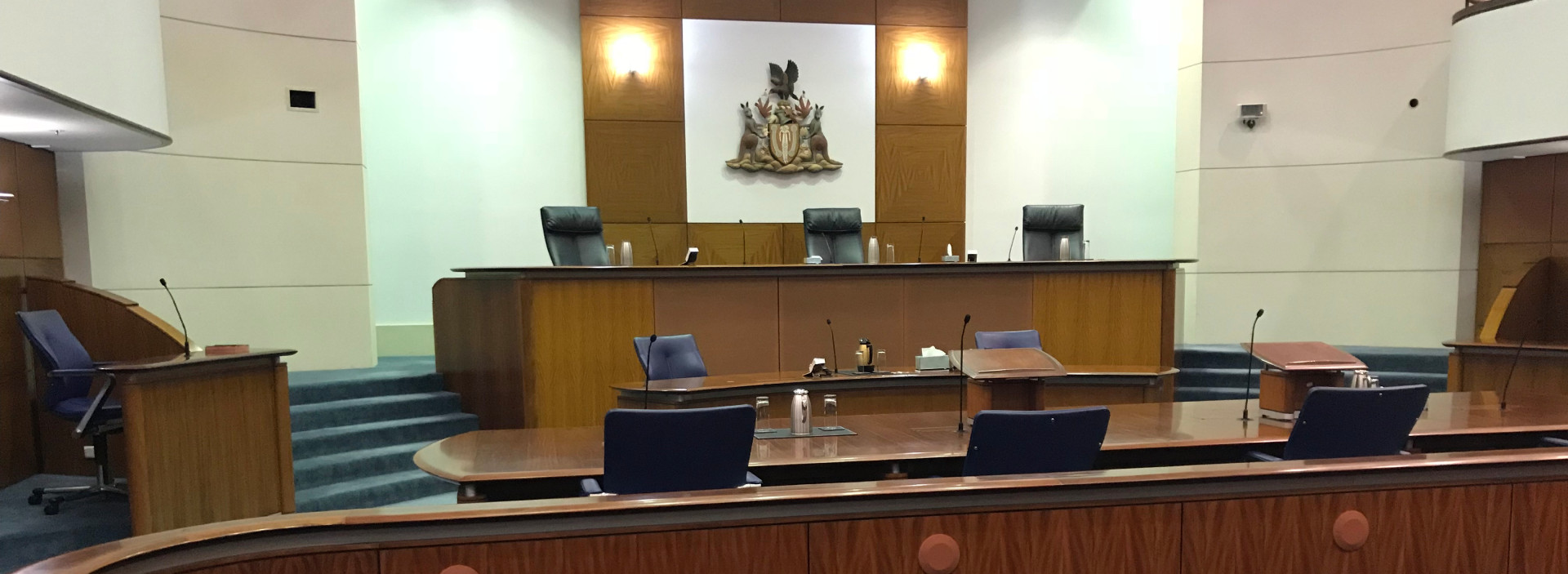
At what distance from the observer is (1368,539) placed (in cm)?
191

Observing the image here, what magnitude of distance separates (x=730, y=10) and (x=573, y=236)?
323 cm

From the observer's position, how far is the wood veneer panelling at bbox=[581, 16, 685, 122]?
8102 mm

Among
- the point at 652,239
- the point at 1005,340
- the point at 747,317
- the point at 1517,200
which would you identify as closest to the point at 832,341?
the point at 747,317

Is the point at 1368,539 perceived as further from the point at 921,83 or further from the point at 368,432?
the point at 921,83

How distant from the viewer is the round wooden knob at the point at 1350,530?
1.89 meters

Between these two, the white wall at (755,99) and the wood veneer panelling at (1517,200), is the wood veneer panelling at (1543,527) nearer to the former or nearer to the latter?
the wood veneer panelling at (1517,200)

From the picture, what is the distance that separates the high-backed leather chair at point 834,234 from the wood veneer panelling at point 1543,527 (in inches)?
214

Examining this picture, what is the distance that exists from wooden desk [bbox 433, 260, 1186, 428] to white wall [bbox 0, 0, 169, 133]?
2.07 metres

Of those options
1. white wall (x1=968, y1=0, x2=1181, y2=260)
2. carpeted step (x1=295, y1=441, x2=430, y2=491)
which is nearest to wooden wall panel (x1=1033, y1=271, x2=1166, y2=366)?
white wall (x1=968, y1=0, x2=1181, y2=260)

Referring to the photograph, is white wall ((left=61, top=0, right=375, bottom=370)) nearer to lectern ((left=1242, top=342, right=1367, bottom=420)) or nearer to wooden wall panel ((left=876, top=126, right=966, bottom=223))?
wooden wall panel ((left=876, top=126, right=966, bottom=223))

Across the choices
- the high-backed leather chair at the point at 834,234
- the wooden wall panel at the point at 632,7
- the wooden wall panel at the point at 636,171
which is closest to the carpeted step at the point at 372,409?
the wooden wall panel at the point at 636,171

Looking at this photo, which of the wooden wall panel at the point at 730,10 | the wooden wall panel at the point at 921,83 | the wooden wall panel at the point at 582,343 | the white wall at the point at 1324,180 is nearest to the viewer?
the wooden wall panel at the point at 582,343

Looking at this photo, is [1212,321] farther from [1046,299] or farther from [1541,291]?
[1046,299]

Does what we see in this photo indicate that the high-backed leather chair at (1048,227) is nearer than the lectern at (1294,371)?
No
